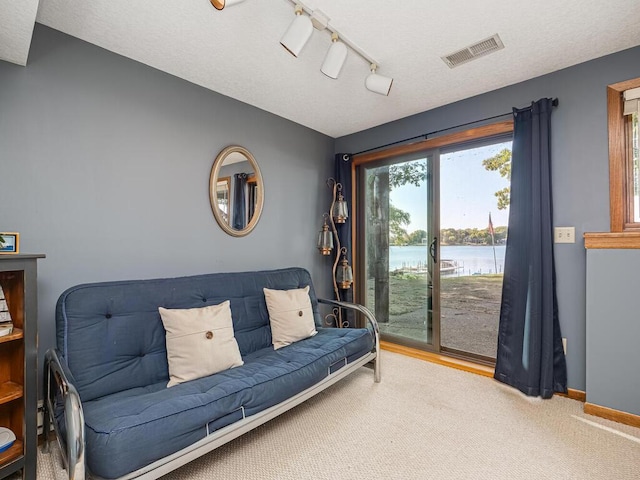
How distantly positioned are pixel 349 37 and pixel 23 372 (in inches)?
98.0

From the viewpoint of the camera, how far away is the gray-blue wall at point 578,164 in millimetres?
2232

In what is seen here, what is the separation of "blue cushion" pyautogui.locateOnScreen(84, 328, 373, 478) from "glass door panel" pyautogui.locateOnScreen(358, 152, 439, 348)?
1.42 m

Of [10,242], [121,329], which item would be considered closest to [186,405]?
[121,329]

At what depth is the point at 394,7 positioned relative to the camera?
1740 mm

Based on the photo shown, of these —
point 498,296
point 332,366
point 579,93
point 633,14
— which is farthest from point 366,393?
point 633,14

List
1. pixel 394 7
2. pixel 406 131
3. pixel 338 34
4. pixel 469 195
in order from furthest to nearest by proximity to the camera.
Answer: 1. pixel 406 131
2. pixel 469 195
3. pixel 338 34
4. pixel 394 7

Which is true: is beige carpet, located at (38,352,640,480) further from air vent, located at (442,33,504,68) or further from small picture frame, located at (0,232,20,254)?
air vent, located at (442,33,504,68)

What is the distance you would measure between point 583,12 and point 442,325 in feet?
8.33

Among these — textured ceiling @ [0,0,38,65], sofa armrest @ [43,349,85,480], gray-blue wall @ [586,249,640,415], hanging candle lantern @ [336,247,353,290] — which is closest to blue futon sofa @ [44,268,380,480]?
sofa armrest @ [43,349,85,480]

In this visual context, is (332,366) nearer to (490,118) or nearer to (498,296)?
(498,296)

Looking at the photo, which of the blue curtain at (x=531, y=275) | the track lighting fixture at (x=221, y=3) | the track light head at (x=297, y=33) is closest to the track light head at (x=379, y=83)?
the track light head at (x=297, y=33)

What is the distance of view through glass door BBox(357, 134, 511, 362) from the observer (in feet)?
9.56

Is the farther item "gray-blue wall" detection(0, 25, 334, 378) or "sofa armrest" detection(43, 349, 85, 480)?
"gray-blue wall" detection(0, 25, 334, 378)

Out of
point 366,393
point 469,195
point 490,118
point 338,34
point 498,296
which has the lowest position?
point 366,393
